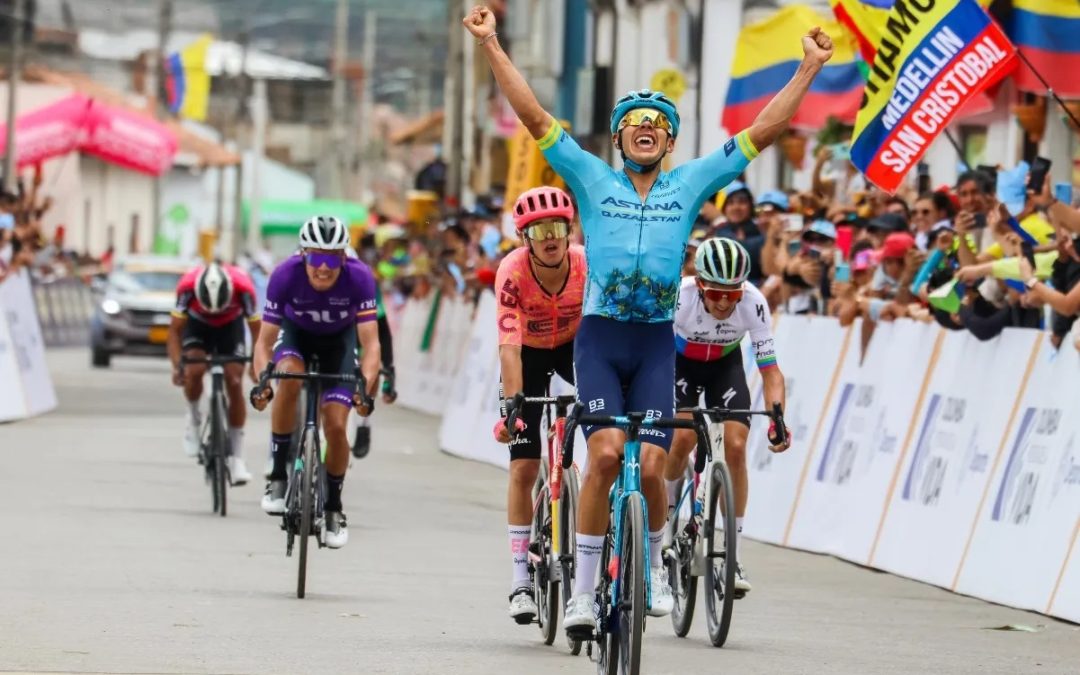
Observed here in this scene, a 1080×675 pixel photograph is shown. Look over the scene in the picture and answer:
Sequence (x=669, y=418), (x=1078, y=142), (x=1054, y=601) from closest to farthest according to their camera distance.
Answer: (x=669, y=418)
(x=1054, y=601)
(x=1078, y=142)

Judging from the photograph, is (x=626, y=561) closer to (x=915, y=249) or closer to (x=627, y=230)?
(x=627, y=230)

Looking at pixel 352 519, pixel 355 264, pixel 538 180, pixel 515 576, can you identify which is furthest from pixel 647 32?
pixel 515 576

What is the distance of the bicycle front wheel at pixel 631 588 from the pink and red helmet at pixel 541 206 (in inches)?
68.1

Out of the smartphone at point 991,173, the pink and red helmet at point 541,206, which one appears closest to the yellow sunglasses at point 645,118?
the pink and red helmet at point 541,206

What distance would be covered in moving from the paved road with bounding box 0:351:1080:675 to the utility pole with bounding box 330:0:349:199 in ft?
233

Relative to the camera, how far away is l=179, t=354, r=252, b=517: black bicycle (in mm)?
17125

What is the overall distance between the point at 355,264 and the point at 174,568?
5.94ft

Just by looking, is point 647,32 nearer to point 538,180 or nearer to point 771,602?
point 538,180

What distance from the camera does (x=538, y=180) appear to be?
28.3 metres

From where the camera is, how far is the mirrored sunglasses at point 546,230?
10516 millimetres

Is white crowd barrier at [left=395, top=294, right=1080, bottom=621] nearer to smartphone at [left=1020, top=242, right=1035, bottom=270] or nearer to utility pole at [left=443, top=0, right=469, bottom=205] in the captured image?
smartphone at [left=1020, top=242, right=1035, bottom=270]

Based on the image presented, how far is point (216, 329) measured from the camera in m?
18.3

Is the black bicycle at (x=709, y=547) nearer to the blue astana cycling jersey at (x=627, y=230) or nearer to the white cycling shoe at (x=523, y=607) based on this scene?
the white cycling shoe at (x=523, y=607)

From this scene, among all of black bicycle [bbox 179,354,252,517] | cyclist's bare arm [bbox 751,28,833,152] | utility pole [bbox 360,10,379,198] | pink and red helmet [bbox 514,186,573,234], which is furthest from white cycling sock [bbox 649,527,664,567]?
utility pole [bbox 360,10,379,198]
